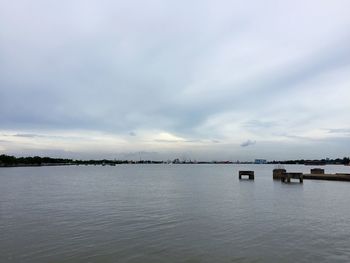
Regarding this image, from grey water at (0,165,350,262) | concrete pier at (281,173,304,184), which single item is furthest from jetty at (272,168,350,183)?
grey water at (0,165,350,262)

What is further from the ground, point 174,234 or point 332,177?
point 332,177

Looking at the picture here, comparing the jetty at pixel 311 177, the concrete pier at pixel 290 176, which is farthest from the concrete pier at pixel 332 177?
the concrete pier at pixel 290 176

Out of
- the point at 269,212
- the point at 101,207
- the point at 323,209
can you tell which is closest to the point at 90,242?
the point at 101,207

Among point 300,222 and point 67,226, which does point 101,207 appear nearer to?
point 67,226

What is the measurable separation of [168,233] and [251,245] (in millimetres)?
5686

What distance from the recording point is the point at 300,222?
2648 cm

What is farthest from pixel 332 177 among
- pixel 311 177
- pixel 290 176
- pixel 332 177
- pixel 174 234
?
pixel 174 234

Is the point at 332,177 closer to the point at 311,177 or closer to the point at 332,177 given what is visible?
the point at 332,177

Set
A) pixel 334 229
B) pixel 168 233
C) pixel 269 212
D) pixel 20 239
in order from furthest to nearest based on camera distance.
→ pixel 269 212
pixel 334 229
pixel 168 233
pixel 20 239

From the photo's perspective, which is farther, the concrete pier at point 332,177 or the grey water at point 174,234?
the concrete pier at point 332,177

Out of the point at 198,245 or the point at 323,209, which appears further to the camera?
the point at 323,209

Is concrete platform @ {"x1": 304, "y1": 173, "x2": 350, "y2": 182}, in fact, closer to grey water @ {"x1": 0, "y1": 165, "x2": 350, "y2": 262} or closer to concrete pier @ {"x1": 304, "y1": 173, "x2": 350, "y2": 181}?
concrete pier @ {"x1": 304, "y1": 173, "x2": 350, "y2": 181}

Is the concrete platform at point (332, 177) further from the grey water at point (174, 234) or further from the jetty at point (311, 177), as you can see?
the grey water at point (174, 234)

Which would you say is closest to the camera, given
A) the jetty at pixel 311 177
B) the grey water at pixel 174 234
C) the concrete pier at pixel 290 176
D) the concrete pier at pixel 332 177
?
the grey water at pixel 174 234
